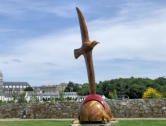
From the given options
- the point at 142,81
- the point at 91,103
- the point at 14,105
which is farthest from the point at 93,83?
the point at 142,81

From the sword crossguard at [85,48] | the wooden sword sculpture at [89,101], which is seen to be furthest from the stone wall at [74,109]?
the sword crossguard at [85,48]

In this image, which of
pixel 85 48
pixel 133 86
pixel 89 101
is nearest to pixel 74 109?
pixel 89 101

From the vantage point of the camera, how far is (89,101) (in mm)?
11242

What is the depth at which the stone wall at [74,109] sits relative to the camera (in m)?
19.5

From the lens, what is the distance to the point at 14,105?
22375 millimetres

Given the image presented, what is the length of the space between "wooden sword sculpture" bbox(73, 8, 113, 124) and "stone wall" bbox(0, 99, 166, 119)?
8614mm

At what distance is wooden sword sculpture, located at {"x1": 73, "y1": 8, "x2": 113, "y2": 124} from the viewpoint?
10.8 meters

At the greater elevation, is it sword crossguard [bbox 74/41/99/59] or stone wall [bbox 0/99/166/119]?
sword crossguard [bbox 74/41/99/59]

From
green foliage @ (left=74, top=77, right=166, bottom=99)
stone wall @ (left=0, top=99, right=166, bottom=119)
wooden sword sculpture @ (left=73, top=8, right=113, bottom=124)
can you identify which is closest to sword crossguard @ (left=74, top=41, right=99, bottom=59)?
wooden sword sculpture @ (left=73, top=8, right=113, bottom=124)

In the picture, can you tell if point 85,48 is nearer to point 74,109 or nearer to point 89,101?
point 89,101

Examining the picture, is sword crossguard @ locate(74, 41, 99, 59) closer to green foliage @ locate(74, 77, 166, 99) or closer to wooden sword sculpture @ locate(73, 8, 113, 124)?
wooden sword sculpture @ locate(73, 8, 113, 124)

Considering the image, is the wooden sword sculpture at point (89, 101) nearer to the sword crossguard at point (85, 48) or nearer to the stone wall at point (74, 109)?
the sword crossguard at point (85, 48)

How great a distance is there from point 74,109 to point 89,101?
30.8 feet

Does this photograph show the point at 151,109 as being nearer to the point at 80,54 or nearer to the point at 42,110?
the point at 42,110
